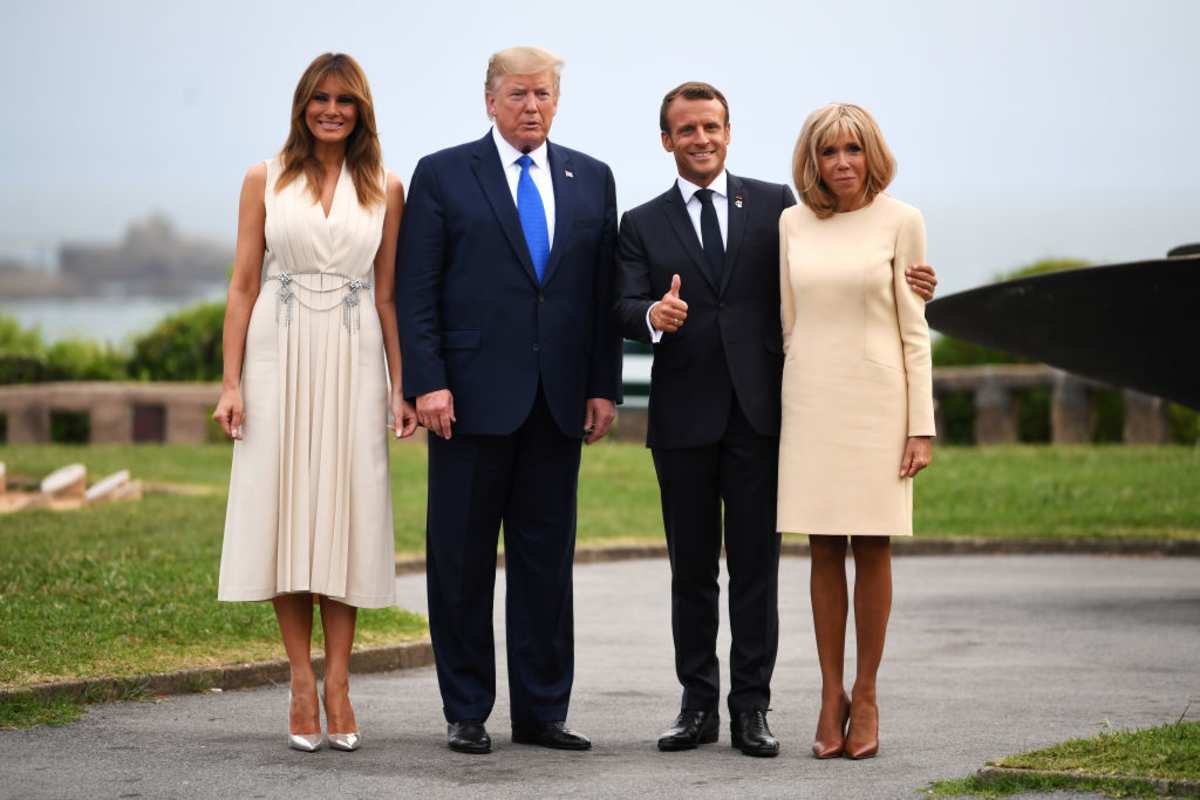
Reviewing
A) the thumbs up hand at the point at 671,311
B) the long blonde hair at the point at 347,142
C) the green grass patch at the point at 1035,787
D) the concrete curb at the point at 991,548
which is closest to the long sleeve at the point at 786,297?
the thumbs up hand at the point at 671,311

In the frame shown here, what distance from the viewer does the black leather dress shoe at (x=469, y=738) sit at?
21.4ft

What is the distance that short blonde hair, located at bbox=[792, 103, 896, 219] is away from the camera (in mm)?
6387

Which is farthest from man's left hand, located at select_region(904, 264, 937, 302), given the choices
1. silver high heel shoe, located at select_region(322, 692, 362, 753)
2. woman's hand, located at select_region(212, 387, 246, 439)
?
silver high heel shoe, located at select_region(322, 692, 362, 753)

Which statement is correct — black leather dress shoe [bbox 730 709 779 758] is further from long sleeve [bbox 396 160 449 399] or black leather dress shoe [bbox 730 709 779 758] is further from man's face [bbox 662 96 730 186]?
man's face [bbox 662 96 730 186]

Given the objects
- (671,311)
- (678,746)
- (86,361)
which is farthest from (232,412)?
(86,361)

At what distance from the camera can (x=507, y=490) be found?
6809mm

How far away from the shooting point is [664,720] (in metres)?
7.41

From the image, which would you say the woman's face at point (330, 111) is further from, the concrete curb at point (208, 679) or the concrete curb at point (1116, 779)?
the concrete curb at point (1116, 779)

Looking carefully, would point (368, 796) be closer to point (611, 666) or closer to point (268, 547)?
point (268, 547)

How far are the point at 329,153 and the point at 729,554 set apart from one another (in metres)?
1.97

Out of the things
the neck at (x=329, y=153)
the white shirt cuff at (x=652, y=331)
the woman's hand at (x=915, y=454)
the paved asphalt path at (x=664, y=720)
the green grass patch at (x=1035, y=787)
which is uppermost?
the neck at (x=329, y=153)

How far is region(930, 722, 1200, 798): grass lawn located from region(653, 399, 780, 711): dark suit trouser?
985 millimetres

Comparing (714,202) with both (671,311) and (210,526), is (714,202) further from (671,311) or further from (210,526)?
(210,526)

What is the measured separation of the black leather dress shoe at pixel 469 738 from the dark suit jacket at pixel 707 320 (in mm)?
1148
